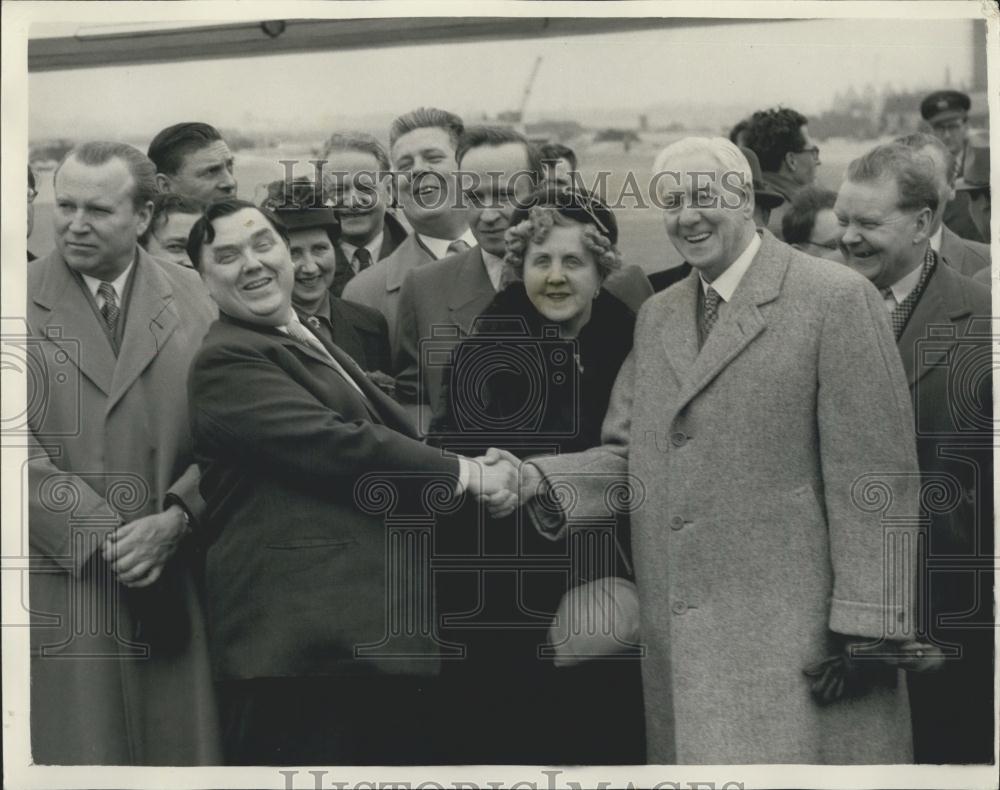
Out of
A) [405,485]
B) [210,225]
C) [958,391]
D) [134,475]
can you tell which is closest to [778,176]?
[958,391]

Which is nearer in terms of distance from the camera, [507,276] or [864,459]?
[864,459]

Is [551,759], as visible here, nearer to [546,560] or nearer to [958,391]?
[546,560]

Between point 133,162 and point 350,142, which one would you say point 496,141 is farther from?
point 133,162

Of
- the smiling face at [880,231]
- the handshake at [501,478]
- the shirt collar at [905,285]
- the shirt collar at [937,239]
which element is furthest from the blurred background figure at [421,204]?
the shirt collar at [937,239]

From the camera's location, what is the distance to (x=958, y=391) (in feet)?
14.8

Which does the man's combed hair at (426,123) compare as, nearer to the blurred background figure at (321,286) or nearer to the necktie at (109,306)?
the blurred background figure at (321,286)

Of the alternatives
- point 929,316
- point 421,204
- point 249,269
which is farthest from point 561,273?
point 929,316

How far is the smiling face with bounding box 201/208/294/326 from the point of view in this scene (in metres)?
4.38

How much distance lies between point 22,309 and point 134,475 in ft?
2.33

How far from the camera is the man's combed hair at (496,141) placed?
444 cm

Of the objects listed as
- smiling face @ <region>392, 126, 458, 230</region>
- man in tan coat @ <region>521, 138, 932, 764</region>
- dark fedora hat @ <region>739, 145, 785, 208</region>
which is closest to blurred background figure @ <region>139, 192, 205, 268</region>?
smiling face @ <region>392, 126, 458, 230</region>

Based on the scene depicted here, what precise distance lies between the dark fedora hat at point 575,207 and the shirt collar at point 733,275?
1.20ft

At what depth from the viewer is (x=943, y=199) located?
14.8 feet

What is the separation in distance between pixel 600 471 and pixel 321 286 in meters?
1.13
